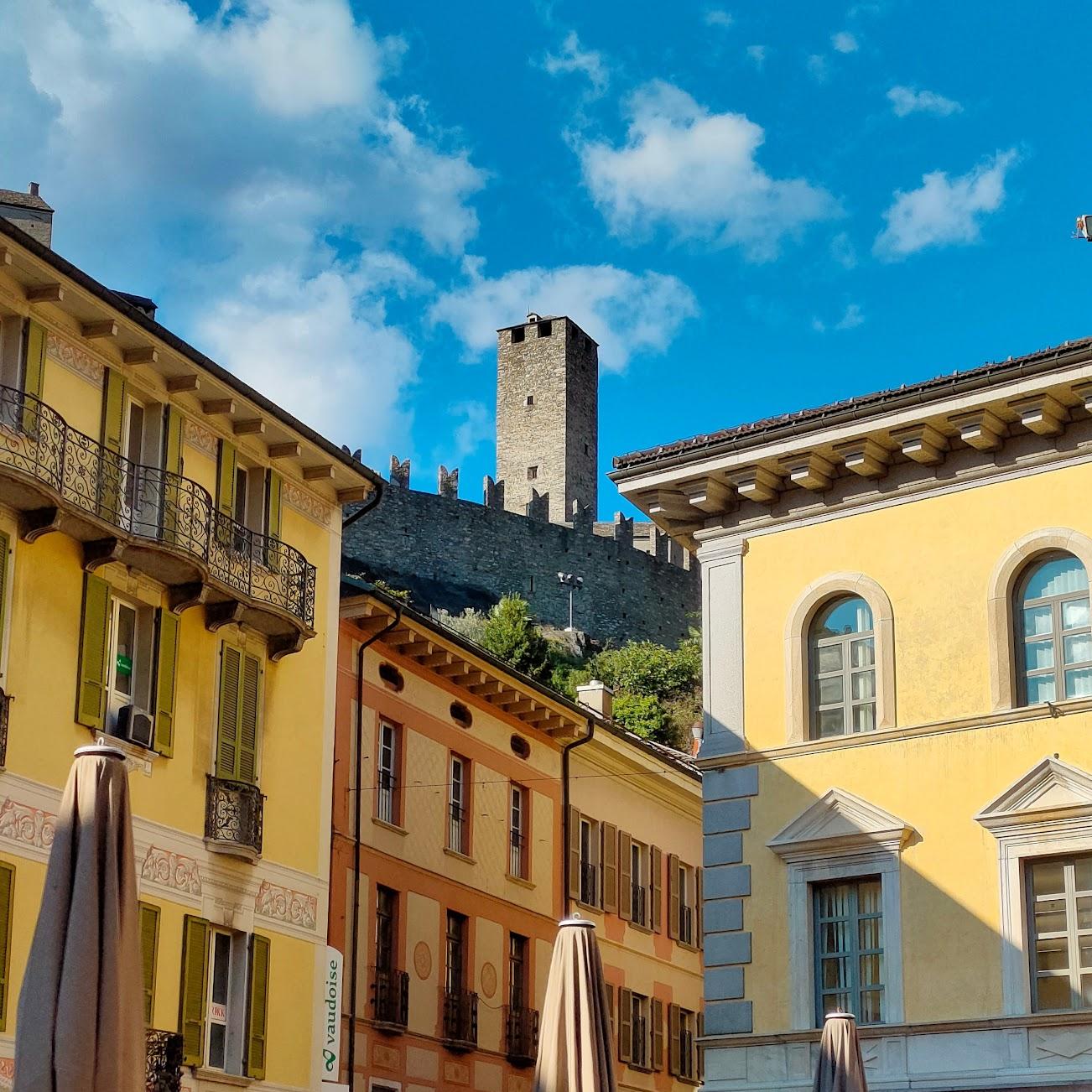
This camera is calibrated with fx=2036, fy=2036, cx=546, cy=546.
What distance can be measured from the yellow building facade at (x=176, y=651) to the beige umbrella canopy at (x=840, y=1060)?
6.63 m

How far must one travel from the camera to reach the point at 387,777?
27859mm

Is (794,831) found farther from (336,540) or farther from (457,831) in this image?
(457,831)

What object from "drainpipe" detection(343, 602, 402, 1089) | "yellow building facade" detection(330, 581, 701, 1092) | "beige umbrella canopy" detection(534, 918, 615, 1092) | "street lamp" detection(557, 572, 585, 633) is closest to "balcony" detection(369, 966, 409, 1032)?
"yellow building facade" detection(330, 581, 701, 1092)

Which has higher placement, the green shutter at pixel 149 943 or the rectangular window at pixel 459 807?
the rectangular window at pixel 459 807

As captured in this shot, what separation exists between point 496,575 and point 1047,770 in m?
67.4

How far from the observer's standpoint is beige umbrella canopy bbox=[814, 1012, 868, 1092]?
1619cm

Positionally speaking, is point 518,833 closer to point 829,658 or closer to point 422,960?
point 422,960

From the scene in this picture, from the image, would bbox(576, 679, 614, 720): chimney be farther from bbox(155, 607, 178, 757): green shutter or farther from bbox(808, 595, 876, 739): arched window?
bbox(808, 595, 876, 739): arched window

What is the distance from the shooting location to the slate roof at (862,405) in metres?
18.1

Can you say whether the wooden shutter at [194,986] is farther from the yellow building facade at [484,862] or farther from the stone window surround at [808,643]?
the stone window surround at [808,643]

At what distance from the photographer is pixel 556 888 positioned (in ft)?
106

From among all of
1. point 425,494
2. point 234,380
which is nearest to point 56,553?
point 234,380

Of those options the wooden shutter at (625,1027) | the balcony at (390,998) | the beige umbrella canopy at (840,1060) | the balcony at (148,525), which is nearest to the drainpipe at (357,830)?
the balcony at (390,998)

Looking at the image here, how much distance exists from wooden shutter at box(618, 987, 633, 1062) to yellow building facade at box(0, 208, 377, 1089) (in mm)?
9815
